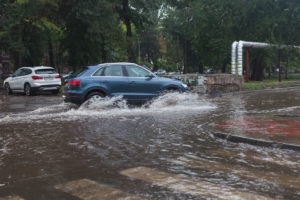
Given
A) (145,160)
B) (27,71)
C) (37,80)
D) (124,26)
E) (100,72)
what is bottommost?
Answer: (145,160)

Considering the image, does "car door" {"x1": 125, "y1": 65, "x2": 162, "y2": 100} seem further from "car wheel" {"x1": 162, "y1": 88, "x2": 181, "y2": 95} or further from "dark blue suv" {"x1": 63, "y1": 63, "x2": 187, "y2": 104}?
"car wheel" {"x1": 162, "y1": 88, "x2": 181, "y2": 95}

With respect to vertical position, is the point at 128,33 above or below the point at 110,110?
above

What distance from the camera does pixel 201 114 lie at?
1127 centimetres

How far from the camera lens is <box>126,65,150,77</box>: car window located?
41.4ft

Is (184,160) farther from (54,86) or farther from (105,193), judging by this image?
(54,86)

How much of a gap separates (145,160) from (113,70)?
24.0 feet

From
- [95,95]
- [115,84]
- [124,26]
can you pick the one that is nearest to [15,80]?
[95,95]

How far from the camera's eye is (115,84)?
12.2m

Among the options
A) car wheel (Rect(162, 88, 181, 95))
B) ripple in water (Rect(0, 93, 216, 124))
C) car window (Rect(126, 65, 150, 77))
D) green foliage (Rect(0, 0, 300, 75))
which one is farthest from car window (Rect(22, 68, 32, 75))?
car wheel (Rect(162, 88, 181, 95))

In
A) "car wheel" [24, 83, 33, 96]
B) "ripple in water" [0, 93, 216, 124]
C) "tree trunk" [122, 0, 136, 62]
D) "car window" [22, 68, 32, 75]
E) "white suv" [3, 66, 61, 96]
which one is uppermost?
"tree trunk" [122, 0, 136, 62]

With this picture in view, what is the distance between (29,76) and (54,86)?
1.43m

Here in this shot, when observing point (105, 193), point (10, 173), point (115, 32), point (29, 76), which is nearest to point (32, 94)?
point (29, 76)

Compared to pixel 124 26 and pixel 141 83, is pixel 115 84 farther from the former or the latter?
pixel 124 26

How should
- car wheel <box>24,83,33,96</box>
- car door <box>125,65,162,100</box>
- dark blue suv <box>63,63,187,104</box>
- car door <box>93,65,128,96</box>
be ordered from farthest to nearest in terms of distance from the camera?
car wheel <box>24,83,33,96</box>, car door <box>125,65,162,100</box>, car door <box>93,65,128,96</box>, dark blue suv <box>63,63,187,104</box>
